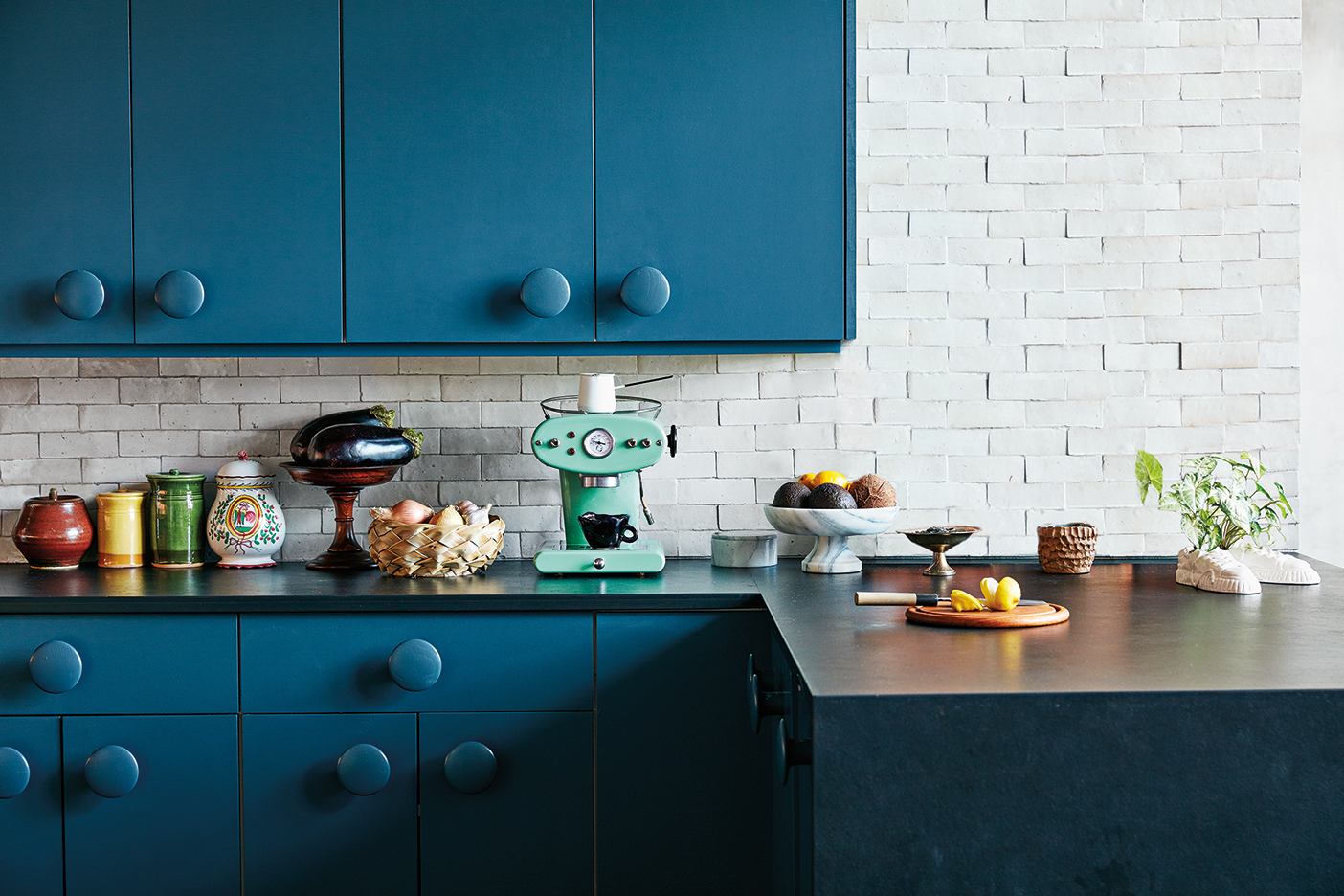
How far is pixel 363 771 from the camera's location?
1.99m

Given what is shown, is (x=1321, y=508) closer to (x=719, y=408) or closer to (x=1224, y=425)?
(x=1224, y=425)

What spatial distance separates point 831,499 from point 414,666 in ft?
3.16

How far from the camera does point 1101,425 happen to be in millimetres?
2598

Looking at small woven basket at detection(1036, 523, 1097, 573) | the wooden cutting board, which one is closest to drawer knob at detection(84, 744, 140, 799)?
the wooden cutting board

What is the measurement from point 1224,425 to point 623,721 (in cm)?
174

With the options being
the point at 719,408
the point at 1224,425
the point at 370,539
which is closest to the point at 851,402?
the point at 719,408

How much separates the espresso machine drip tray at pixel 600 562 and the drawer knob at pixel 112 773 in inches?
35.3

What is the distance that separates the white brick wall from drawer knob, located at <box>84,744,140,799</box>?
730 millimetres

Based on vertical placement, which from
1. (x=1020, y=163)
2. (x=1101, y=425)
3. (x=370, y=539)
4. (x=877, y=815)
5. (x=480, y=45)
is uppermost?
(x=480, y=45)

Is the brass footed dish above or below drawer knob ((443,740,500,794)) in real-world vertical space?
above

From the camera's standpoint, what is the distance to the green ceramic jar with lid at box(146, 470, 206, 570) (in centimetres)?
248

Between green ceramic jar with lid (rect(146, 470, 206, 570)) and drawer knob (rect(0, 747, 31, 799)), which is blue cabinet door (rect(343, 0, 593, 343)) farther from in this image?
drawer knob (rect(0, 747, 31, 799))

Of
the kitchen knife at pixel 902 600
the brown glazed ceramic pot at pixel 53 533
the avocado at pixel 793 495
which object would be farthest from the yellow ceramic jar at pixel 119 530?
the kitchen knife at pixel 902 600

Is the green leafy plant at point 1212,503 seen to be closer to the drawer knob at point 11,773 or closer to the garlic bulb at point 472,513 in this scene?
the garlic bulb at point 472,513
